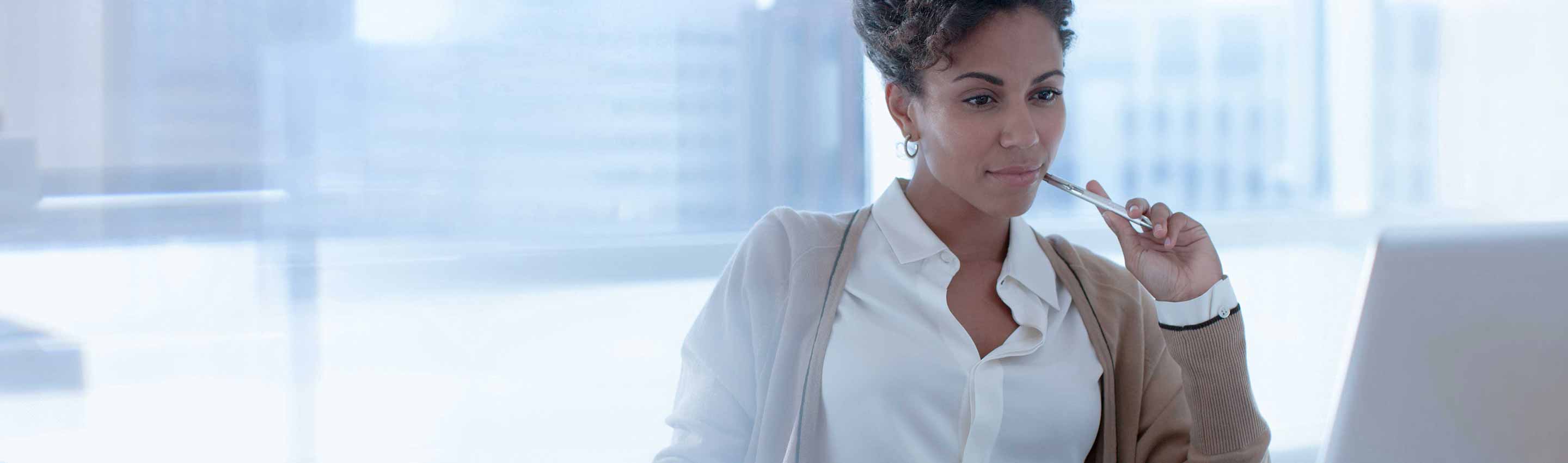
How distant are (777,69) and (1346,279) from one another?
1426mm

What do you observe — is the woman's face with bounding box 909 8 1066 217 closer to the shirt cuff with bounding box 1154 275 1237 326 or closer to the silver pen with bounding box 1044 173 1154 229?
the silver pen with bounding box 1044 173 1154 229

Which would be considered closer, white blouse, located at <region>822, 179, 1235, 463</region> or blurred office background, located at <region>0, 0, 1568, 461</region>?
white blouse, located at <region>822, 179, 1235, 463</region>

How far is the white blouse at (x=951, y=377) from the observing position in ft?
3.79

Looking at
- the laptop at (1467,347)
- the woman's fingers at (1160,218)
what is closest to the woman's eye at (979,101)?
the woman's fingers at (1160,218)

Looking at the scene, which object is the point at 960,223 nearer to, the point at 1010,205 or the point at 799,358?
the point at 1010,205

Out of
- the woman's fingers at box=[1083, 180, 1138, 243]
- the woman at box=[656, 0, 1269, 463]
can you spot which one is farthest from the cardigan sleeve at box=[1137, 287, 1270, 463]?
the woman's fingers at box=[1083, 180, 1138, 243]

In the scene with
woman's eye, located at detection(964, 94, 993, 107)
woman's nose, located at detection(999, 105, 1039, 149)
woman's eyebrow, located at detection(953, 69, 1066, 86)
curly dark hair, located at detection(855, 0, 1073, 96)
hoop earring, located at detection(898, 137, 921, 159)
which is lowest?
hoop earring, located at detection(898, 137, 921, 159)

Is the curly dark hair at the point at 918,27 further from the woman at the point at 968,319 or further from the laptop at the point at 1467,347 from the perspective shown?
the laptop at the point at 1467,347

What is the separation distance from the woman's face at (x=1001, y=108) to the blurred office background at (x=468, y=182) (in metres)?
0.53

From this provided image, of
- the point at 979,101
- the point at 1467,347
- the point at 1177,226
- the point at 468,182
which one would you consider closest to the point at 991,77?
the point at 979,101

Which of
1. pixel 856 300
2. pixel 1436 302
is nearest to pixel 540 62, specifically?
pixel 856 300

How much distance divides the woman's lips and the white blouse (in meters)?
0.12

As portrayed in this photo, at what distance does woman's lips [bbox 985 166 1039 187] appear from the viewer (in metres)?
1.20

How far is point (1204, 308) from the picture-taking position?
110cm
